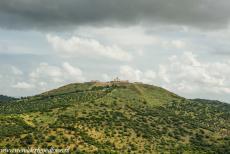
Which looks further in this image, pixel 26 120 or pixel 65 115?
pixel 65 115

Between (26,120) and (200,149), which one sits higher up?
(26,120)

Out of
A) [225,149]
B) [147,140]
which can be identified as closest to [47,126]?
[147,140]

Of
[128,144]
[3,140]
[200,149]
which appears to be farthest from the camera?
[200,149]

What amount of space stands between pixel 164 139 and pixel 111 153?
46.5 m

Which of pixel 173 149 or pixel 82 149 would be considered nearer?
pixel 82 149

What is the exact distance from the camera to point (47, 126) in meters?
180

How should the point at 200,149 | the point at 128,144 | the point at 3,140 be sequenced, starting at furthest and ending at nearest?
the point at 200,149 < the point at 128,144 < the point at 3,140

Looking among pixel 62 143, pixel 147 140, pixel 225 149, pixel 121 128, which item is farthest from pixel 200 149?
pixel 62 143

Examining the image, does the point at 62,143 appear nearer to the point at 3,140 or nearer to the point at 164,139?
the point at 3,140

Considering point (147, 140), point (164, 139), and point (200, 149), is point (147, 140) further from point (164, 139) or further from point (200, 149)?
point (200, 149)

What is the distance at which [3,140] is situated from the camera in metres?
158

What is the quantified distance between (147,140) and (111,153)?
116 feet

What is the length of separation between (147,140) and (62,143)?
146 feet

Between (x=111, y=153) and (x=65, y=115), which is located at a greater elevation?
(x=65, y=115)
